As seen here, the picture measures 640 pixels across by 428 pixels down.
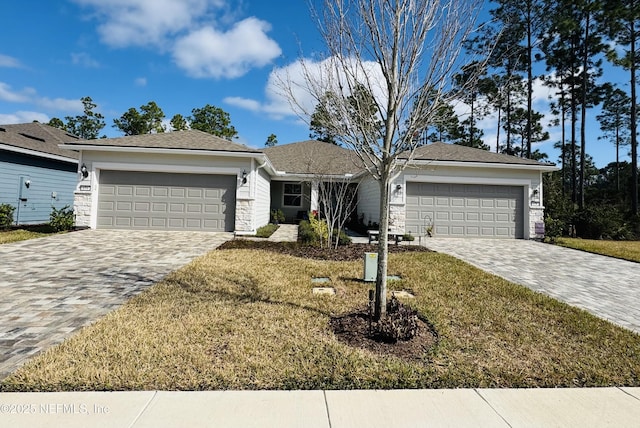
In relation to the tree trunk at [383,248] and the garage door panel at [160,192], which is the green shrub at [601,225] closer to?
the tree trunk at [383,248]

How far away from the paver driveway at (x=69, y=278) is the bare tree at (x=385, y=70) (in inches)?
140

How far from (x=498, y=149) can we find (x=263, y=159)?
2410cm

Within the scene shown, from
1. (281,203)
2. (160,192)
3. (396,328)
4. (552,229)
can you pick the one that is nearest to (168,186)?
(160,192)

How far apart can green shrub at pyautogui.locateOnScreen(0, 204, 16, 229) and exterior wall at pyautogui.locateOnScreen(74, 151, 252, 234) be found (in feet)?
8.66

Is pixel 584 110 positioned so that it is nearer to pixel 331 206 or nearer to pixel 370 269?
pixel 331 206

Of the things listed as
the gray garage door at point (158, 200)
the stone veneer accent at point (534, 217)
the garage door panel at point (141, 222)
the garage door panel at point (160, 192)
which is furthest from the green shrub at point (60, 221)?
the stone veneer accent at point (534, 217)

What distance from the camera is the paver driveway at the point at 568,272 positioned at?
490cm

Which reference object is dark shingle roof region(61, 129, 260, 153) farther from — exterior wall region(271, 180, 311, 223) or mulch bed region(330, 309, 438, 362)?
mulch bed region(330, 309, 438, 362)

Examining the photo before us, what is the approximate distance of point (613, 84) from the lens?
19.4 metres

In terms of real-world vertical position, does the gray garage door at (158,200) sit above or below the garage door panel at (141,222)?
→ above

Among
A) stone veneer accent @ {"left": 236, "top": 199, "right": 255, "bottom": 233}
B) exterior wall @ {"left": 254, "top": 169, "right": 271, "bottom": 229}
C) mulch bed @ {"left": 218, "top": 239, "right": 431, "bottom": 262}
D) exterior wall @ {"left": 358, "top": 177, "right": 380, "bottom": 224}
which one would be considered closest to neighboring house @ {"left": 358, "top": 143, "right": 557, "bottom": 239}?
exterior wall @ {"left": 358, "top": 177, "right": 380, "bottom": 224}

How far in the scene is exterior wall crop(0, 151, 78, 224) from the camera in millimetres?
12406

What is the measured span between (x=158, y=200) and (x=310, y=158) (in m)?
8.49

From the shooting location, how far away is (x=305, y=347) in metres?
3.12
